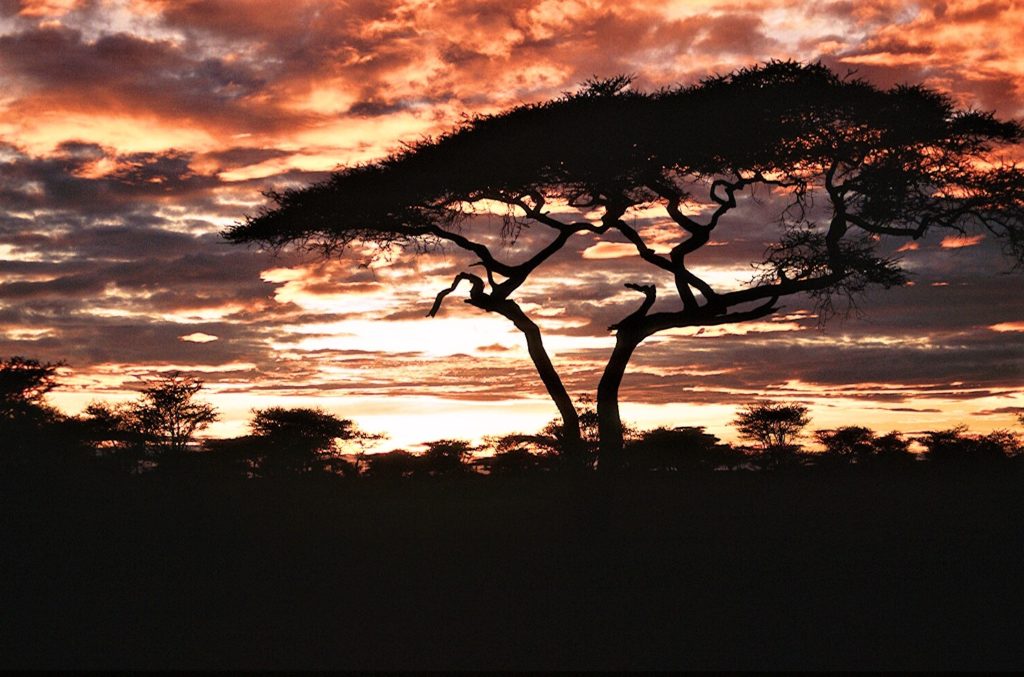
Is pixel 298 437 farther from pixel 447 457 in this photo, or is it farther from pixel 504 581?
pixel 504 581

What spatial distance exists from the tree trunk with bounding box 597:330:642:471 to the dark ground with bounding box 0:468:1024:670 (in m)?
0.77

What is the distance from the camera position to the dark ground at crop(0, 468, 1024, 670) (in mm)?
11172

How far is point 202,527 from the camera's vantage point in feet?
65.1

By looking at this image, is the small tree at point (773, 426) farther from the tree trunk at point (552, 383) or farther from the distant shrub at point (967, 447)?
the tree trunk at point (552, 383)

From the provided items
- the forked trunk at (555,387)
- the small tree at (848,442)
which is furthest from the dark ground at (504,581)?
the small tree at (848,442)

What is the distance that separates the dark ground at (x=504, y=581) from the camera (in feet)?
36.7

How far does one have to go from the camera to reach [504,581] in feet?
48.6

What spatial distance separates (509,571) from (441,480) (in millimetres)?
15671

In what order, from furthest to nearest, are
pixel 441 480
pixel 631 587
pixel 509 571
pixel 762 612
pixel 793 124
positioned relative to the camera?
1. pixel 441 480
2. pixel 793 124
3. pixel 509 571
4. pixel 631 587
5. pixel 762 612

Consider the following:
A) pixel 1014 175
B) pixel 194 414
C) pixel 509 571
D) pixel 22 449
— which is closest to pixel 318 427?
pixel 194 414

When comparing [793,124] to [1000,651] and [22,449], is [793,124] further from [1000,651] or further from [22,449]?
[22,449]

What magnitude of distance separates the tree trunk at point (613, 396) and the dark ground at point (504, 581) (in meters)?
0.77

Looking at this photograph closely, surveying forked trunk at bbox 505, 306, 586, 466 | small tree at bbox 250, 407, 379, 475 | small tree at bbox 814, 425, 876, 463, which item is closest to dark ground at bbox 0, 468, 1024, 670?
forked trunk at bbox 505, 306, 586, 466

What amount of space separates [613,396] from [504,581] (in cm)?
452
